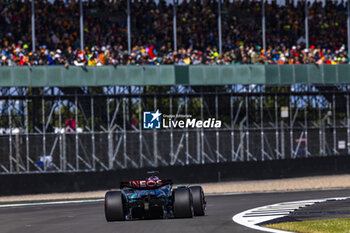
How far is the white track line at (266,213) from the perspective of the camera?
62.8 ft

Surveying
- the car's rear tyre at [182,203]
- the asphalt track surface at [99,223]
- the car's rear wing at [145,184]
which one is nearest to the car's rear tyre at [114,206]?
the asphalt track surface at [99,223]

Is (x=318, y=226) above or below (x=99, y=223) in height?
above

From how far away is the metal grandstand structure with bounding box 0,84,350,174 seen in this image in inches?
1617

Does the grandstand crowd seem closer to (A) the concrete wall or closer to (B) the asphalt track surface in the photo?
(A) the concrete wall

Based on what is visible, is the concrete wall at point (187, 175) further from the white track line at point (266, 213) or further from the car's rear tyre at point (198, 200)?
the car's rear tyre at point (198, 200)

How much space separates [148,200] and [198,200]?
5.95ft

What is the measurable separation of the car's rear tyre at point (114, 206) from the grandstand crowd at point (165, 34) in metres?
23.6

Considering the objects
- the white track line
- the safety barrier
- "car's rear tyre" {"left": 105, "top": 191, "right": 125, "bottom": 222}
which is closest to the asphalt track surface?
"car's rear tyre" {"left": 105, "top": 191, "right": 125, "bottom": 222}

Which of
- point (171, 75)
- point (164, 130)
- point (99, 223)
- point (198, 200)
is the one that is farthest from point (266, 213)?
point (171, 75)

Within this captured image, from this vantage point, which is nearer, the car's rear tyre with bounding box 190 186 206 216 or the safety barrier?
the car's rear tyre with bounding box 190 186 206 216

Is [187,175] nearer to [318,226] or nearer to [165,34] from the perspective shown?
[165,34]

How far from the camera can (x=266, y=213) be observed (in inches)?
892

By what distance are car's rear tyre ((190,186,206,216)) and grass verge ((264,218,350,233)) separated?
2.70 metres

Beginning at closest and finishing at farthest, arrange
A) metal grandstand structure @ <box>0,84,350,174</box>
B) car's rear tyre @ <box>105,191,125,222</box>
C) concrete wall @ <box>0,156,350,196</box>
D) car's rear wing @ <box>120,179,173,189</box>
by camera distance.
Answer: car's rear tyre @ <box>105,191,125,222</box> < car's rear wing @ <box>120,179,173,189</box> < concrete wall @ <box>0,156,350,196</box> < metal grandstand structure @ <box>0,84,350,174</box>
